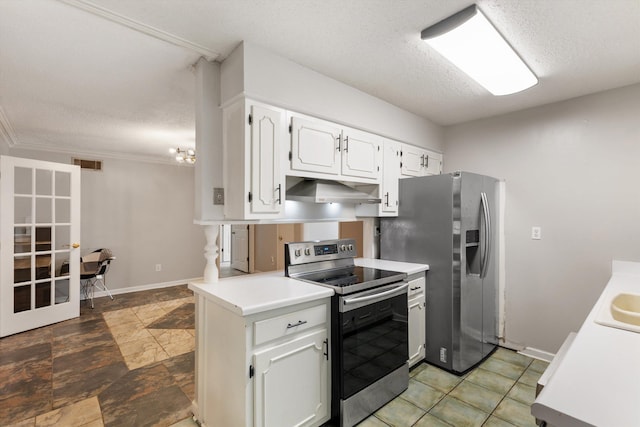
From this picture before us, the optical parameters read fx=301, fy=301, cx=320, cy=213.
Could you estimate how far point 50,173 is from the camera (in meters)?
3.79

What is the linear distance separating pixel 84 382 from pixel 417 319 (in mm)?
2799

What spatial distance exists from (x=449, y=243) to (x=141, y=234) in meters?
4.98

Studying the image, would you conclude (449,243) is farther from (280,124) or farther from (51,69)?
(51,69)

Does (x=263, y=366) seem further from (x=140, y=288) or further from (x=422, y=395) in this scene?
(x=140, y=288)

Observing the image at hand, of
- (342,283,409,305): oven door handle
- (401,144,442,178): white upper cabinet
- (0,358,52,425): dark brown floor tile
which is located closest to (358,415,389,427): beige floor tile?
(342,283,409,305): oven door handle

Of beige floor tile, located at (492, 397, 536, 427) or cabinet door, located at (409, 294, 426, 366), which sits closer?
beige floor tile, located at (492, 397, 536, 427)

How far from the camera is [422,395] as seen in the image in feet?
7.38

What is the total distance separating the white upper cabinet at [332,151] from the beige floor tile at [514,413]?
76.1 inches

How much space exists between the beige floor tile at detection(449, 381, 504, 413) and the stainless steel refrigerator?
18 centimetres

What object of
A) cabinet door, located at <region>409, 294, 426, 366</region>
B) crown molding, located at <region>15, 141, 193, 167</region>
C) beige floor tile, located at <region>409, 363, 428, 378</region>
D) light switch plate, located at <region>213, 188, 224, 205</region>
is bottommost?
beige floor tile, located at <region>409, 363, 428, 378</region>

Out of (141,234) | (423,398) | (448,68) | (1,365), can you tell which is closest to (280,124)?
(448,68)

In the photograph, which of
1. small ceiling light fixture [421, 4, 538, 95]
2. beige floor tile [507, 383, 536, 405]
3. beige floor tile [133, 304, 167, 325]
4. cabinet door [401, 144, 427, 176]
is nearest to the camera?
small ceiling light fixture [421, 4, 538, 95]

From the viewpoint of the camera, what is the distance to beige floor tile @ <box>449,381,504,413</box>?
7.00 feet

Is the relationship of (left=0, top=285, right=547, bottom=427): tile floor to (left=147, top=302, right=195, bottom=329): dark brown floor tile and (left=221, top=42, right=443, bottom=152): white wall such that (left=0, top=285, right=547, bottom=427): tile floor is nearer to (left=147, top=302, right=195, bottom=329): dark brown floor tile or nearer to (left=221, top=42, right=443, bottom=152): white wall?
(left=147, top=302, right=195, bottom=329): dark brown floor tile
